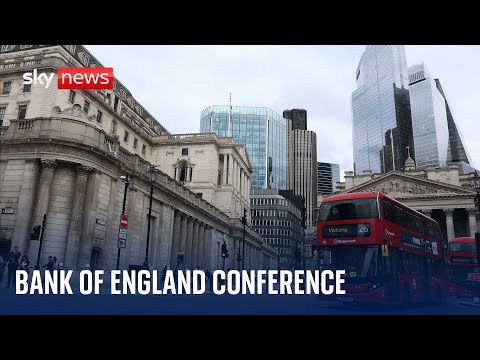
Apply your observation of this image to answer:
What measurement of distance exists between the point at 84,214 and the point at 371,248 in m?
17.1

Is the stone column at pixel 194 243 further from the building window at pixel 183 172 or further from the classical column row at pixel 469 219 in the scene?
the classical column row at pixel 469 219

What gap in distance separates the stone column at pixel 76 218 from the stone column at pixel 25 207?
224cm

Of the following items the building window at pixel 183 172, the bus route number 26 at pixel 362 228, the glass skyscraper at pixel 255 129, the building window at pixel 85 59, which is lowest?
the bus route number 26 at pixel 362 228

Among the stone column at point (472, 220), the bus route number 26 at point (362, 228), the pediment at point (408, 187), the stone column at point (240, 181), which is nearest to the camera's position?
the bus route number 26 at point (362, 228)

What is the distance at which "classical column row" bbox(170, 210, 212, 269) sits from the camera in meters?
37.4

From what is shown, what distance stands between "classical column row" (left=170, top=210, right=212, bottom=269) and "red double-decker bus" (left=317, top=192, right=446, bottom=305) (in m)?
20.3

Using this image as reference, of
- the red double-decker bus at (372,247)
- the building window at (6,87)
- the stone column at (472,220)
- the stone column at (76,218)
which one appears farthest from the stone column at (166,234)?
the stone column at (472,220)

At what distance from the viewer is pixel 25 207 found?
75.6 ft

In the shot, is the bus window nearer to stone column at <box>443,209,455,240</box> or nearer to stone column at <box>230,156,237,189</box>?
stone column at <box>230,156,237,189</box>

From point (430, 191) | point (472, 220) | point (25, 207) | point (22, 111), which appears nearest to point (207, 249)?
point (22, 111)

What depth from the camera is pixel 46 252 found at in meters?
22.8

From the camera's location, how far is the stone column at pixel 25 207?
2242 cm
